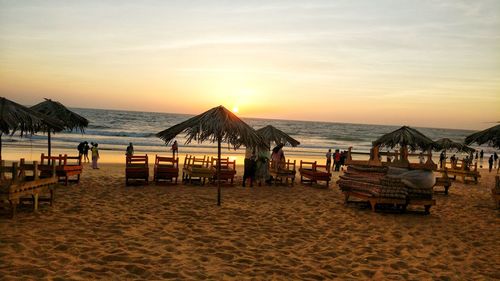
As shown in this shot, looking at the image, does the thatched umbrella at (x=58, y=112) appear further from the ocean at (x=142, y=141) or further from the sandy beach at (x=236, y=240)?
the ocean at (x=142, y=141)

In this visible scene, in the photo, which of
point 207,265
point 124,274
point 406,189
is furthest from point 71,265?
point 406,189

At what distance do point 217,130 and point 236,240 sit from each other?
3.74 m

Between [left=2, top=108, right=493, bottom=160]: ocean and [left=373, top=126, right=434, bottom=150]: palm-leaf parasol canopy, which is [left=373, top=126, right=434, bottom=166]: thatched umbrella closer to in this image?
[left=373, top=126, right=434, bottom=150]: palm-leaf parasol canopy

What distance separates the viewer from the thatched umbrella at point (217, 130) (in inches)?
414

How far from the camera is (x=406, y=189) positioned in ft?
36.7

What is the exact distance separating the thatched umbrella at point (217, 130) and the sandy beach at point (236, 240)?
6.37 ft

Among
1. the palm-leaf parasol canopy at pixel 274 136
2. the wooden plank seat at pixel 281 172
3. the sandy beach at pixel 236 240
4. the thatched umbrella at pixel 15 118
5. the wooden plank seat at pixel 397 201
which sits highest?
the thatched umbrella at pixel 15 118

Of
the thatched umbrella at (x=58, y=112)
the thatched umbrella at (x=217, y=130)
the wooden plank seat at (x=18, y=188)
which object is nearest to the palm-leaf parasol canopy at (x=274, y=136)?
the thatched umbrella at (x=217, y=130)

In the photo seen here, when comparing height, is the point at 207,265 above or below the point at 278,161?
below

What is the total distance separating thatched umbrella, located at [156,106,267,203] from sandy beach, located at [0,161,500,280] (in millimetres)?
1941

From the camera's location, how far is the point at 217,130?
1055cm

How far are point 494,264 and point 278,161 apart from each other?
9.85 m

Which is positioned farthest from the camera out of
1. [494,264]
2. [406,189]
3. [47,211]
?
[406,189]

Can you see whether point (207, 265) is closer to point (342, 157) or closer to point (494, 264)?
point (494, 264)
